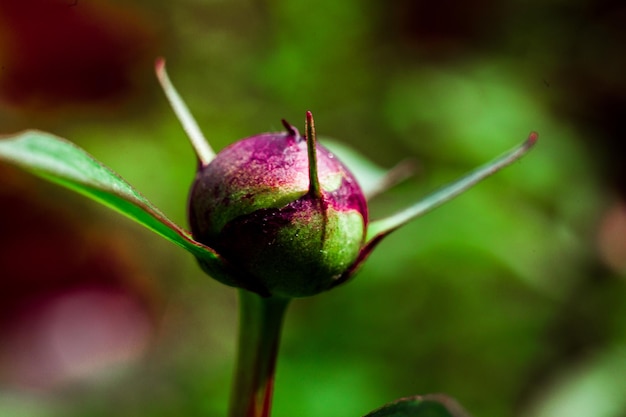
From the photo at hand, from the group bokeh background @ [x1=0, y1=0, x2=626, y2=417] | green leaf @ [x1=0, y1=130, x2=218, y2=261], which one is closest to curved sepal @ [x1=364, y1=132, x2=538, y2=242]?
green leaf @ [x1=0, y1=130, x2=218, y2=261]

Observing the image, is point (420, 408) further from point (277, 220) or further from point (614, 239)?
point (614, 239)

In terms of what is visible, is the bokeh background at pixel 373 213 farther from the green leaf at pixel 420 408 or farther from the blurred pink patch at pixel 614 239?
the green leaf at pixel 420 408

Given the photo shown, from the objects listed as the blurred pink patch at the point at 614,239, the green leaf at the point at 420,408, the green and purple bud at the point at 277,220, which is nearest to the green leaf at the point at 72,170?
the green and purple bud at the point at 277,220

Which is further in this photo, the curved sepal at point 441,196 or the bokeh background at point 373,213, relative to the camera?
the bokeh background at point 373,213

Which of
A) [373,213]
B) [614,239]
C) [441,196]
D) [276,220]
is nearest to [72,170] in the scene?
[276,220]

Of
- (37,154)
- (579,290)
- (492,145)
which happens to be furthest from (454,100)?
(37,154)

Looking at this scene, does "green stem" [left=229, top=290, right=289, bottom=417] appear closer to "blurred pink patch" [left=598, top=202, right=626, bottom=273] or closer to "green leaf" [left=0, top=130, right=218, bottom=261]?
"green leaf" [left=0, top=130, right=218, bottom=261]
